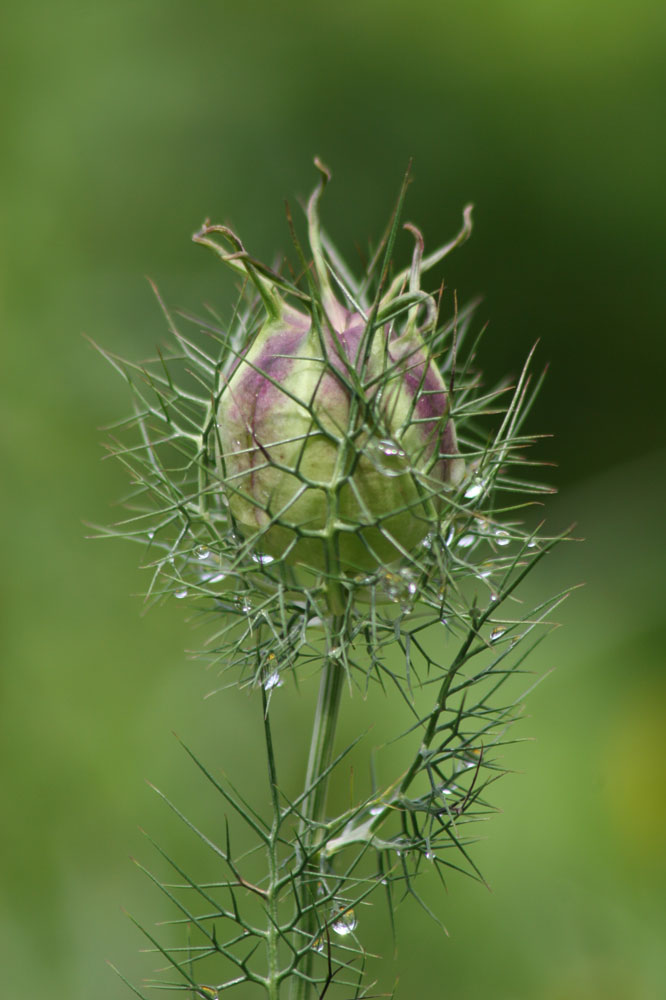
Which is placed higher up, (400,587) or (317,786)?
(400,587)

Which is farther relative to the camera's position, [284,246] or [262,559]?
[284,246]

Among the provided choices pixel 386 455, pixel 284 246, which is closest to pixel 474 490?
pixel 386 455

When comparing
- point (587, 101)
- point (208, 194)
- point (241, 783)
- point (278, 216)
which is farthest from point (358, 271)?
point (241, 783)

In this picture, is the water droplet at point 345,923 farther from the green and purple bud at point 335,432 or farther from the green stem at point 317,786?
the green and purple bud at point 335,432

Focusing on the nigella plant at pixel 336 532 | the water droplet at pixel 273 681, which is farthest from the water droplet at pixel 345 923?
the water droplet at pixel 273 681

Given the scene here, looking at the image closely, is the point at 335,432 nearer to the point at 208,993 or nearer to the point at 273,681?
the point at 273,681

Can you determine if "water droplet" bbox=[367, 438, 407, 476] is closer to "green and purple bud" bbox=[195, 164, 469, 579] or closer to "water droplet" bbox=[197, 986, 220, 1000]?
"green and purple bud" bbox=[195, 164, 469, 579]

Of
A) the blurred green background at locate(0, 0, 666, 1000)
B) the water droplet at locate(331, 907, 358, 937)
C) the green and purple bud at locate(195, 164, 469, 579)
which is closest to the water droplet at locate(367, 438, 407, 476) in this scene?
the green and purple bud at locate(195, 164, 469, 579)
